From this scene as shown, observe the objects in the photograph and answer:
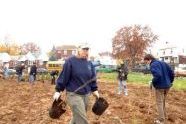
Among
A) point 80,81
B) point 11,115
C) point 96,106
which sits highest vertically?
point 80,81

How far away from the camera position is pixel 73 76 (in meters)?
7.55

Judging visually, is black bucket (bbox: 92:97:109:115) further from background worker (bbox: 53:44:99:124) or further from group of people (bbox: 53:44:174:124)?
background worker (bbox: 53:44:99:124)

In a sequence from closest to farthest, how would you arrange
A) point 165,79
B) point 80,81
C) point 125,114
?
1. point 80,81
2. point 165,79
3. point 125,114

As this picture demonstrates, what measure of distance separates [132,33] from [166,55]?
45.3m

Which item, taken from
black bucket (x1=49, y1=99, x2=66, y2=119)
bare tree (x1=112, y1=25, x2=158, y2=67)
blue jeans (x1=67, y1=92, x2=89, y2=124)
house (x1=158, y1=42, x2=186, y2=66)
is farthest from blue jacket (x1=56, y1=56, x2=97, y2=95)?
house (x1=158, y1=42, x2=186, y2=66)

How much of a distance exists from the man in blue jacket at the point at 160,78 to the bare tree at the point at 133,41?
2710 inches

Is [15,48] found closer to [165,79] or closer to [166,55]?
[166,55]

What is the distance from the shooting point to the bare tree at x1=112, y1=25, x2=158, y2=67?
80.8m

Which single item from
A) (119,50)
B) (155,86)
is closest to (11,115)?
(155,86)

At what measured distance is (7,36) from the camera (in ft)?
366

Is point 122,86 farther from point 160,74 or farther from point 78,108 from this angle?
point 78,108

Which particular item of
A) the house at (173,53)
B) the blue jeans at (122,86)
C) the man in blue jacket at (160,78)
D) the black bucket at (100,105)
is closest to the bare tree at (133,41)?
the house at (173,53)

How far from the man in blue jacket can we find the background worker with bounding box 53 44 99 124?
2.68 metres

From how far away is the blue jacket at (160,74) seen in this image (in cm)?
989
